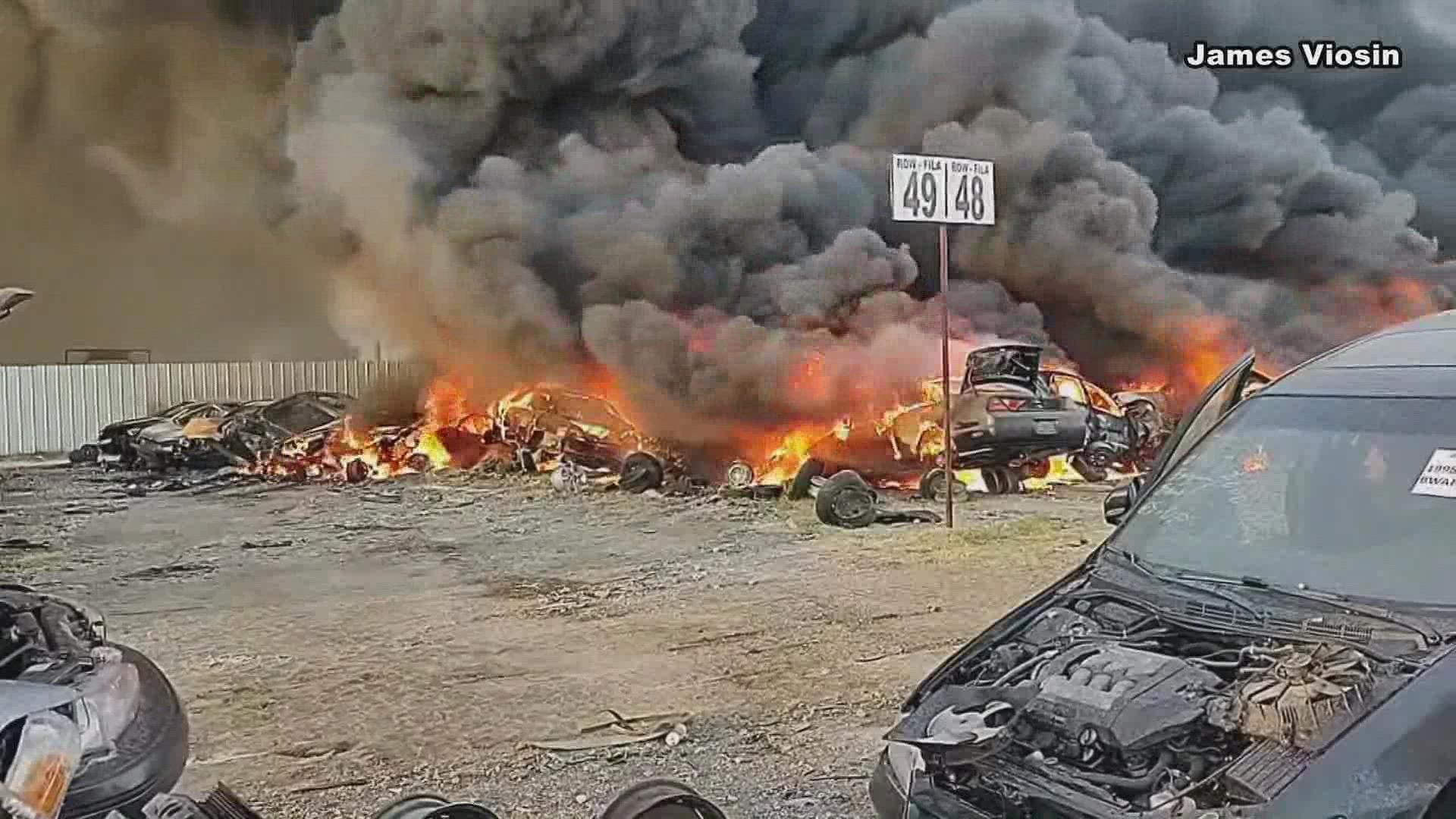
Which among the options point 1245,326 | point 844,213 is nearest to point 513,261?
point 844,213

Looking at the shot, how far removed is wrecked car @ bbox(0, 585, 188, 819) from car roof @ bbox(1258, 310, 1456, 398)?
260cm

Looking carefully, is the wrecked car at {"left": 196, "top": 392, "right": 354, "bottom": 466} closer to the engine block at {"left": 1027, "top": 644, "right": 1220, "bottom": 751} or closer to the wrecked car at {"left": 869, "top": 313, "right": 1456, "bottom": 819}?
the wrecked car at {"left": 869, "top": 313, "right": 1456, "bottom": 819}

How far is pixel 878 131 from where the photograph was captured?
398 inches

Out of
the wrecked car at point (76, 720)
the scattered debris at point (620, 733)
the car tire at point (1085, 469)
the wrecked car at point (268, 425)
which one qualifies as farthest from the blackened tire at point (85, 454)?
the car tire at point (1085, 469)

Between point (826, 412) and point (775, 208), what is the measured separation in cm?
170

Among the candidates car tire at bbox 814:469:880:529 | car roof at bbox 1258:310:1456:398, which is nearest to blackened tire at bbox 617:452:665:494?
car tire at bbox 814:469:880:529

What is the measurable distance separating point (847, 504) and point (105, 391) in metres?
4.86

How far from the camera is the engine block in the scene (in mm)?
1999

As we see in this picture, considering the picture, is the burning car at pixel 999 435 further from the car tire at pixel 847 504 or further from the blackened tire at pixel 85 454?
the blackened tire at pixel 85 454

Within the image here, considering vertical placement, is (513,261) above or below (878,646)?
above

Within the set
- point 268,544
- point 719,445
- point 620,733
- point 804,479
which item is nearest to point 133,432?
point 268,544

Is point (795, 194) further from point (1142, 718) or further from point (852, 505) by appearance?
point (1142, 718)

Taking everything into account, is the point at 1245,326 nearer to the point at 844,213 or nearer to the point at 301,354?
the point at 844,213

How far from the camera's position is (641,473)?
9133mm
